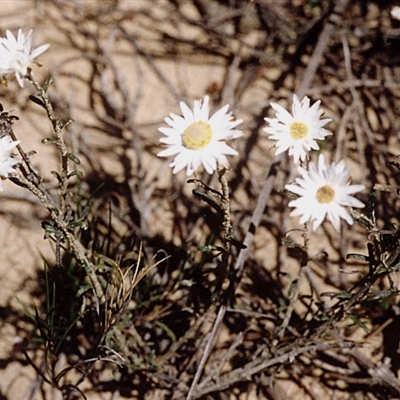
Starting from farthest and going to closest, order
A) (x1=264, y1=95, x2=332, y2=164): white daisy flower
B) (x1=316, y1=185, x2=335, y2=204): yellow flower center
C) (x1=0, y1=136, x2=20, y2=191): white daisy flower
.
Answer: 1. (x1=264, y1=95, x2=332, y2=164): white daisy flower
2. (x1=316, y1=185, x2=335, y2=204): yellow flower center
3. (x1=0, y1=136, x2=20, y2=191): white daisy flower

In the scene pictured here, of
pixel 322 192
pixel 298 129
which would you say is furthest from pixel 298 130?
pixel 322 192

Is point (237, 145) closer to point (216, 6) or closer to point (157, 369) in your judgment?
point (216, 6)

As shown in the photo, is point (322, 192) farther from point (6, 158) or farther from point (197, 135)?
point (6, 158)

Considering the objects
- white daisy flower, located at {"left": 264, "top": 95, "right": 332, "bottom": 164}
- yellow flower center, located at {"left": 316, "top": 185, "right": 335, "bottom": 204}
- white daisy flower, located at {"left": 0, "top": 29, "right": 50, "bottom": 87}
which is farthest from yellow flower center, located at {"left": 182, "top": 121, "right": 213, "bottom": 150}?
white daisy flower, located at {"left": 0, "top": 29, "right": 50, "bottom": 87}

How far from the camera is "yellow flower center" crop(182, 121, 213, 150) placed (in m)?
1.34

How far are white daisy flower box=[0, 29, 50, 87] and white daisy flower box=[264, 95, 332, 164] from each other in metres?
0.56

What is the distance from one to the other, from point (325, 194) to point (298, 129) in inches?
8.3

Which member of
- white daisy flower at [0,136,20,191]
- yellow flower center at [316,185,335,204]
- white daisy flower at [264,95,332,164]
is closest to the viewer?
white daisy flower at [0,136,20,191]

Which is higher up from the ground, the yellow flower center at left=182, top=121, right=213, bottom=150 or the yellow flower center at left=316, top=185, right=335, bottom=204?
the yellow flower center at left=182, top=121, right=213, bottom=150

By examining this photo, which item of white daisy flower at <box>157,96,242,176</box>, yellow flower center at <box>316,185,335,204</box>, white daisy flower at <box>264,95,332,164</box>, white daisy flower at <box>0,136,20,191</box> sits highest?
white daisy flower at <box>264,95,332,164</box>

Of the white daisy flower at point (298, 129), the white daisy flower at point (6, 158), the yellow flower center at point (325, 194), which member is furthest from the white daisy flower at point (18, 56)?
the yellow flower center at point (325, 194)

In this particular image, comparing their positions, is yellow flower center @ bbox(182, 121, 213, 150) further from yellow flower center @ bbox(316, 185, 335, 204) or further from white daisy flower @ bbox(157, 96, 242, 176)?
yellow flower center @ bbox(316, 185, 335, 204)

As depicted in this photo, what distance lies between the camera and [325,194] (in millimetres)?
1263

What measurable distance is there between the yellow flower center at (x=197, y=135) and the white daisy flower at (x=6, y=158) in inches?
15.9
